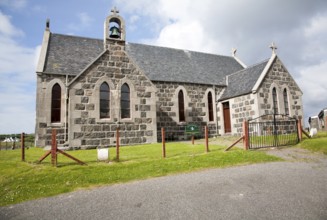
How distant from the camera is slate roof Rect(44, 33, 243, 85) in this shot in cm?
1826

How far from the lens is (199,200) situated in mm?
4879

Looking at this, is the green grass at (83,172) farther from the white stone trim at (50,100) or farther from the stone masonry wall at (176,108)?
the stone masonry wall at (176,108)

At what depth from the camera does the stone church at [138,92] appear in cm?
1451

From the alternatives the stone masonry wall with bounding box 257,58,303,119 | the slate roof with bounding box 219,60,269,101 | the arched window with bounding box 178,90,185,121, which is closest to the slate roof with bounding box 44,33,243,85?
the slate roof with bounding box 219,60,269,101

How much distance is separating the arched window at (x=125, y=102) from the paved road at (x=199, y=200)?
29.6ft

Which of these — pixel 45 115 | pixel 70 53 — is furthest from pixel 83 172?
pixel 70 53

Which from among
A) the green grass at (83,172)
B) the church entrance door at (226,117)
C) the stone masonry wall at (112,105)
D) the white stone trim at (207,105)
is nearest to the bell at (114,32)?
the stone masonry wall at (112,105)

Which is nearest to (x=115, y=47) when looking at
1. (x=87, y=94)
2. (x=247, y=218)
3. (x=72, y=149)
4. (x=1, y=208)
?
(x=87, y=94)

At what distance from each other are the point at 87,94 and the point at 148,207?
11.3 metres

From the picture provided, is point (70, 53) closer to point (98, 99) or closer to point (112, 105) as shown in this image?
point (98, 99)

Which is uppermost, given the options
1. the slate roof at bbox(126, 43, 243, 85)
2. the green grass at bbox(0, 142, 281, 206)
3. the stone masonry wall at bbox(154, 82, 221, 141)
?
the slate roof at bbox(126, 43, 243, 85)

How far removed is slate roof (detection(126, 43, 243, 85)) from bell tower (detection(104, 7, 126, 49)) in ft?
15.7

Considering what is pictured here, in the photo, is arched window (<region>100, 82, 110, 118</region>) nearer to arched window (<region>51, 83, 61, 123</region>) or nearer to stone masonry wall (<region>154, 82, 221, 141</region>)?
arched window (<region>51, 83, 61, 123</region>)

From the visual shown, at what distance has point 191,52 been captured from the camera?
26812mm
